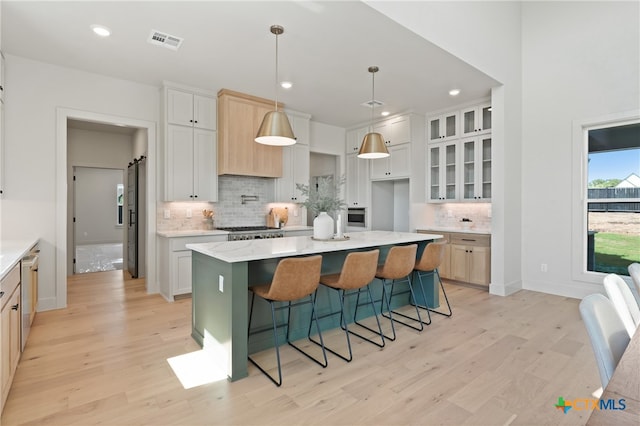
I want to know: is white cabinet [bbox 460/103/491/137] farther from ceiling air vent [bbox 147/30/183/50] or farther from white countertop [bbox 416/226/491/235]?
ceiling air vent [bbox 147/30/183/50]

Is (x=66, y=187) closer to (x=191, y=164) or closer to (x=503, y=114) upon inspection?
(x=191, y=164)

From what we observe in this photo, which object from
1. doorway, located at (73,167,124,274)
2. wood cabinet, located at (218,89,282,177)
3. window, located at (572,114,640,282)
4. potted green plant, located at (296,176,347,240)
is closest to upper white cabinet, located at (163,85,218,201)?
wood cabinet, located at (218,89,282,177)

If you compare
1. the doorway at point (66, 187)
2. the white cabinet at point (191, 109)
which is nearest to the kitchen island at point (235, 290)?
the doorway at point (66, 187)

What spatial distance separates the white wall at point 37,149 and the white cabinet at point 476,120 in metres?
5.29

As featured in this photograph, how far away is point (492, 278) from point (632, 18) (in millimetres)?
3612

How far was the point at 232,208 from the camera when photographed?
550 cm

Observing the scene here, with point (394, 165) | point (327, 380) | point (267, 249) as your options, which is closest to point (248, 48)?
point (267, 249)

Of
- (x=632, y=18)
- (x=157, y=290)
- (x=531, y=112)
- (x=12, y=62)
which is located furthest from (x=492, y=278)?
(x=12, y=62)

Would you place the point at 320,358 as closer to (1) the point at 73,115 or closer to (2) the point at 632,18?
(1) the point at 73,115

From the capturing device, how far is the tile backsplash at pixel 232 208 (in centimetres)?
489

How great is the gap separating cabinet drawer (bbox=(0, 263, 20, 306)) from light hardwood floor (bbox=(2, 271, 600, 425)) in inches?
26.2

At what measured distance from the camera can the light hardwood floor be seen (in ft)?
6.54

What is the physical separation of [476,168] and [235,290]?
431cm

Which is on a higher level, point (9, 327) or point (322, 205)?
point (322, 205)
